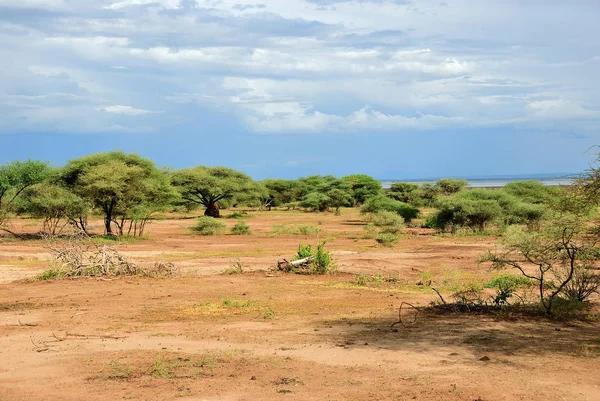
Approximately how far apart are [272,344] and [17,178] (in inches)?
1160

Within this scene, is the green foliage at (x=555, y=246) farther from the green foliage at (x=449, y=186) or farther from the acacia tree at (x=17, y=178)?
the green foliage at (x=449, y=186)

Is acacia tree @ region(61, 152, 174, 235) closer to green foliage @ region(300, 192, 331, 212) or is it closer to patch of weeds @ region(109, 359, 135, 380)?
patch of weeds @ region(109, 359, 135, 380)

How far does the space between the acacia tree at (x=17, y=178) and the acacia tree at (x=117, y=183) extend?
4.68ft

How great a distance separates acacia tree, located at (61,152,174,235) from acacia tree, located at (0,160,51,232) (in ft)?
4.68

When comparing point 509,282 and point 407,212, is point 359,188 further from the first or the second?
point 509,282

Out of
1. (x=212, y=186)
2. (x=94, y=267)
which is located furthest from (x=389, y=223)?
(x=94, y=267)

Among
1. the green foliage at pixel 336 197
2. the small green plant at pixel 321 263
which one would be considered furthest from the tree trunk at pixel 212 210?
the small green plant at pixel 321 263

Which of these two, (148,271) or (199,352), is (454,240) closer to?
(148,271)

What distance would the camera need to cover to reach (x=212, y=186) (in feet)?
178

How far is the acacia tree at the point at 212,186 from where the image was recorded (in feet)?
177

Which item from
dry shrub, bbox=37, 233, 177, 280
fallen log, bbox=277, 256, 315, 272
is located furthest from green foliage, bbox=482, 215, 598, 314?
dry shrub, bbox=37, 233, 177, 280

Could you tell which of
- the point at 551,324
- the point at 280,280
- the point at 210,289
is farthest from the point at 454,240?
the point at 551,324

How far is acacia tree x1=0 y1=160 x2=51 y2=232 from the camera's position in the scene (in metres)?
34.7

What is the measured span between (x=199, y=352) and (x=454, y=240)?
25.9m
